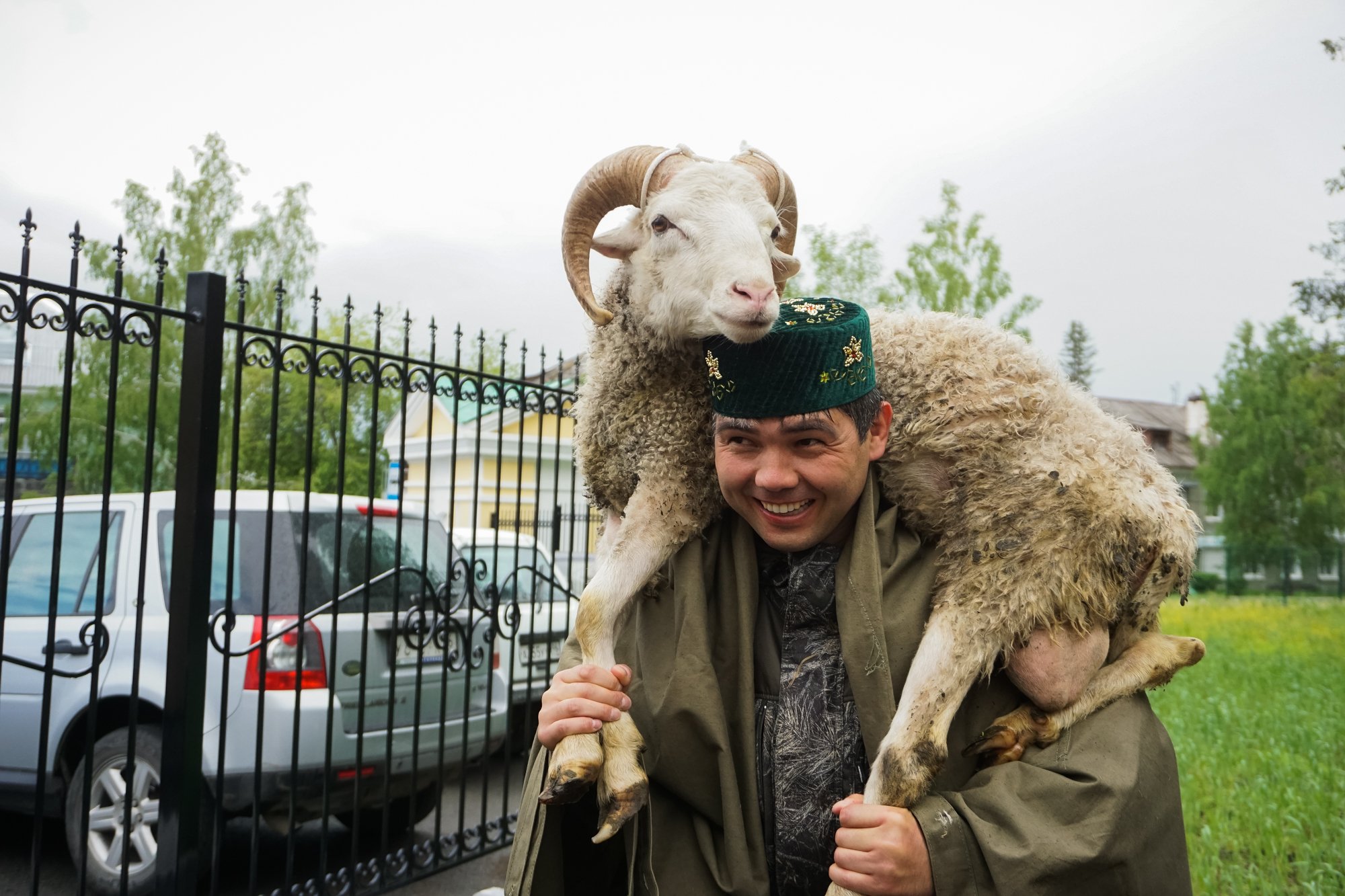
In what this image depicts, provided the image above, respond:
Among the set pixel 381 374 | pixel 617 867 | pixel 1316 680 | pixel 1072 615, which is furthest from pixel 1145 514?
pixel 1316 680

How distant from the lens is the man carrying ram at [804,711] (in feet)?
5.95

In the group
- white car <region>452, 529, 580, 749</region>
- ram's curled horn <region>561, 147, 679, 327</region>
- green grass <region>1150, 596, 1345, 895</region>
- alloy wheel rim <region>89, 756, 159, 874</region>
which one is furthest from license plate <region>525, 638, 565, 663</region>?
ram's curled horn <region>561, 147, 679, 327</region>

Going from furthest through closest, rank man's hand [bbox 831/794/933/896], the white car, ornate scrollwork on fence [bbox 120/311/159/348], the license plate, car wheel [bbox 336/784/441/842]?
the license plate < the white car < car wheel [bbox 336/784/441/842] < ornate scrollwork on fence [bbox 120/311/159/348] < man's hand [bbox 831/794/933/896]

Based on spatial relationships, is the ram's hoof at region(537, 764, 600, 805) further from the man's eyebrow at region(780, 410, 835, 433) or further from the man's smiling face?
the man's eyebrow at region(780, 410, 835, 433)

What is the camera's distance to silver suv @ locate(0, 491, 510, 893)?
14.9 ft

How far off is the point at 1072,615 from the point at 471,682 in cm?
460

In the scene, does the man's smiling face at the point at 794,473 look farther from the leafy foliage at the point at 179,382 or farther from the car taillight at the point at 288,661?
the leafy foliage at the point at 179,382

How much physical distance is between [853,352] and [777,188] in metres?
0.94

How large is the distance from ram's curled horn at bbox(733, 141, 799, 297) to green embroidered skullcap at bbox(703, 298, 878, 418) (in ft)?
1.96

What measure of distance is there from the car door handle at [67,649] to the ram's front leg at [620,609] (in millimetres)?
2306

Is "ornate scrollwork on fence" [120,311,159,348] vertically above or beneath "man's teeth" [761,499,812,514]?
above

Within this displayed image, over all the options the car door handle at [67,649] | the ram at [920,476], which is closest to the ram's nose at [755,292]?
the ram at [920,476]

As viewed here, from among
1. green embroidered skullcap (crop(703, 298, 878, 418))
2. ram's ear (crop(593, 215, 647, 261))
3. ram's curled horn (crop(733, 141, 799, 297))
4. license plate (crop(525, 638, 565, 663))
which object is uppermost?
ram's curled horn (crop(733, 141, 799, 297))

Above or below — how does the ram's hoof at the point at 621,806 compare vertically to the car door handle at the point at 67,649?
above
